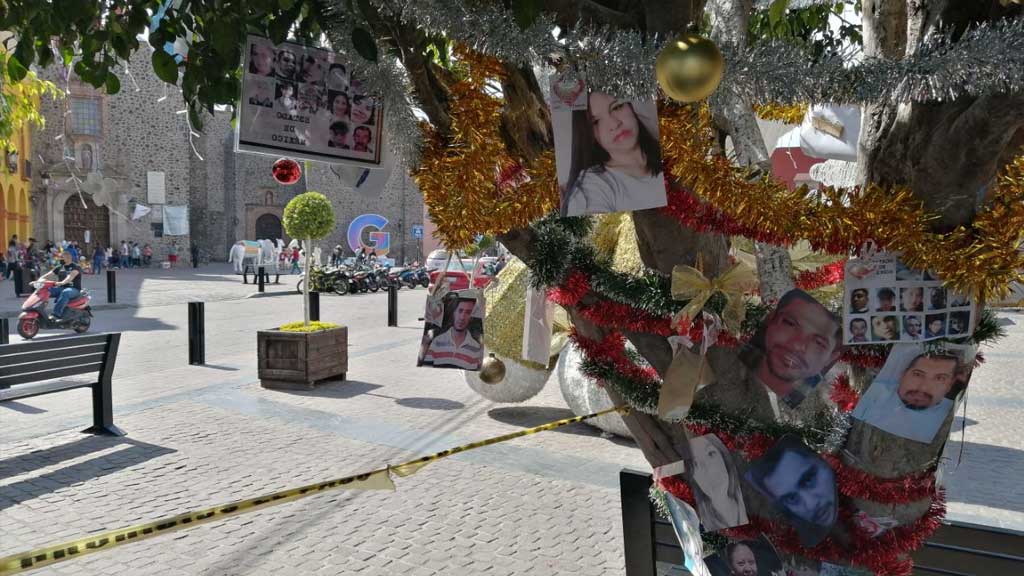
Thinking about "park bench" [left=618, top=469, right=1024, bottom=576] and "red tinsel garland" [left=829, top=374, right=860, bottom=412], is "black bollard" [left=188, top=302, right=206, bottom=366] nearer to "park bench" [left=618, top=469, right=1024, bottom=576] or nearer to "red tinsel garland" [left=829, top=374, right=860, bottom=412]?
"park bench" [left=618, top=469, right=1024, bottom=576]

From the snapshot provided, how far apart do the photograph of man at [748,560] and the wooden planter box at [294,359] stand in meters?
6.85

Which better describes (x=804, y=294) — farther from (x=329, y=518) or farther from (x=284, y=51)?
(x=329, y=518)

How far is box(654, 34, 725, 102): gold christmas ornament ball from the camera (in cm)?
147

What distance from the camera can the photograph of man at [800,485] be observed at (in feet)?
6.24

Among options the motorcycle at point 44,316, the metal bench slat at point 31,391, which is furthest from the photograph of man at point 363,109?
the motorcycle at point 44,316

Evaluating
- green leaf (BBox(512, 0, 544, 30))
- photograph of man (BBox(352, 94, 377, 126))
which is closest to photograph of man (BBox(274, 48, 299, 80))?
photograph of man (BBox(352, 94, 377, 126))

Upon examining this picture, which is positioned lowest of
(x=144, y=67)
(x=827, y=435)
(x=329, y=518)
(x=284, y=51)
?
(x=329, y=518)

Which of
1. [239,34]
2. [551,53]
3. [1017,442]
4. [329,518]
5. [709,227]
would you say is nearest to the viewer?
[551,53]

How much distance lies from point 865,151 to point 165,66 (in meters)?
2.11

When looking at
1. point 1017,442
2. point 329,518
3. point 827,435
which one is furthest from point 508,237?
point 1017,442

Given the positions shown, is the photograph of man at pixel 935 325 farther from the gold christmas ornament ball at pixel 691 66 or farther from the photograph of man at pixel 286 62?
the photograph of man at pixel 286 62

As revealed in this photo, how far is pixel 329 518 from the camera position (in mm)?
4613

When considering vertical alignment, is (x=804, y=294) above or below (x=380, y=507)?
above

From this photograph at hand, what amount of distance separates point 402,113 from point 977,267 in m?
1.35
